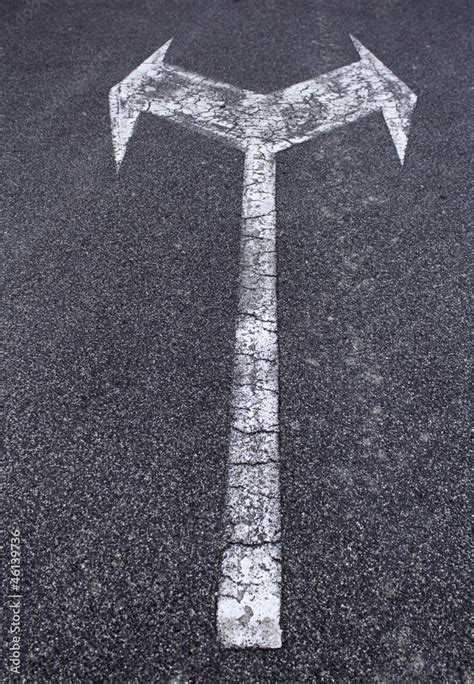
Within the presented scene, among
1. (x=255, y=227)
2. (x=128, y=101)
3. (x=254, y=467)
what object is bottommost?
(x=254, y=467)

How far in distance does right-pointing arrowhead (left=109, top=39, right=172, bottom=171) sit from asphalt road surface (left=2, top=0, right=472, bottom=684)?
77mm

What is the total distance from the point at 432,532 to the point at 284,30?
16.5 ft

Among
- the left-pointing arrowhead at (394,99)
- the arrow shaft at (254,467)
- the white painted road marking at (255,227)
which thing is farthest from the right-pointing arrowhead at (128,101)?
the left-pointing arrowhead at (394,99)

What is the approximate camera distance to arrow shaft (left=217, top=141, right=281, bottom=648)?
5.75 feet

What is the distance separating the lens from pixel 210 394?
237cm

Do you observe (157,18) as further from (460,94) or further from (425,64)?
(460,94)

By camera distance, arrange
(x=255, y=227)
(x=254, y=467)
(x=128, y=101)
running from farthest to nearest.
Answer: (x=128, y=101)
(x=255, y=227)
(x=254, y=467)

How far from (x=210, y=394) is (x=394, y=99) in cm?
315

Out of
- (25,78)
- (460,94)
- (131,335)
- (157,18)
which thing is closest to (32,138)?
(25,78)

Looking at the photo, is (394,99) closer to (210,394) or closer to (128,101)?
(128,101)

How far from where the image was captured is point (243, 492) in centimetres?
205

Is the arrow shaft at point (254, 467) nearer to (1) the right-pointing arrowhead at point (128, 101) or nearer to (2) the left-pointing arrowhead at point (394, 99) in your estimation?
(1) the right-pointing arrowhead at point (128, 101)

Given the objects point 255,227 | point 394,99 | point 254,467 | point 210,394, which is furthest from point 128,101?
point 254,467

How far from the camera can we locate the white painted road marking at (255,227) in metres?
1.82
